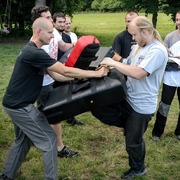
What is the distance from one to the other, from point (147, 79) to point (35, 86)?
1.15 m

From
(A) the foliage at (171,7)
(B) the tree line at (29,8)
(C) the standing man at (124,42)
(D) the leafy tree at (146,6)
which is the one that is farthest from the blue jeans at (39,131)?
(D) the leafy tree at (146,6)

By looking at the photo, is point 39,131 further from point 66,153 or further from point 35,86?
point 66,153

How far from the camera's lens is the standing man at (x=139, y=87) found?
11.3 ft

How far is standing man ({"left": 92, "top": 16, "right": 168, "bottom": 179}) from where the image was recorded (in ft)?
11.3

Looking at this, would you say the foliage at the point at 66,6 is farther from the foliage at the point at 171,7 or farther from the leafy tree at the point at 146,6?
the foliage at the point at 171,7

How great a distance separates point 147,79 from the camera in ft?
11.8

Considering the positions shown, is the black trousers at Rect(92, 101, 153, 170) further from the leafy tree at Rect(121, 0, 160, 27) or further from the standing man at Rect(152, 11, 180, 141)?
the leafy tree at Rect(121, 0, 160, 27)

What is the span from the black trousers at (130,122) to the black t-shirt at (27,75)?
78 cm

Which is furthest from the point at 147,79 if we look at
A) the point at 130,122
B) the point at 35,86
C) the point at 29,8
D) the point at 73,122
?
the point at 29,8

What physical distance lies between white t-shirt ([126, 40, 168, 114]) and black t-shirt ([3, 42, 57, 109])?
881 mm

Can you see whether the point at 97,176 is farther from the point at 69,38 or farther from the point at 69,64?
the point at 69,38

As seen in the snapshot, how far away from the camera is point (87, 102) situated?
3.33 meters

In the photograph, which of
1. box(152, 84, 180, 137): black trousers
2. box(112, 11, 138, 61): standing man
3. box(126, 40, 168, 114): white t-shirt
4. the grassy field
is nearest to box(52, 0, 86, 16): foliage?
the grassy field

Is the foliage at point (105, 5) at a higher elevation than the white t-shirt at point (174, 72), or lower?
lower
